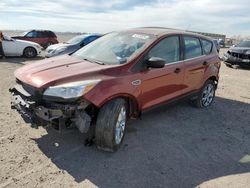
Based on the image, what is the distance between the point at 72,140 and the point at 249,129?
3.47m

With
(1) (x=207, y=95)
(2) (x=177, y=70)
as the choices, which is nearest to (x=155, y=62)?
(2) (x=177, y=70)

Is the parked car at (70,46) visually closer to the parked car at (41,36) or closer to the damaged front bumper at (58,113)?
the parked car at (41,36)

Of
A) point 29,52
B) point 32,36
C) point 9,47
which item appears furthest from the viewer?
point 32,36

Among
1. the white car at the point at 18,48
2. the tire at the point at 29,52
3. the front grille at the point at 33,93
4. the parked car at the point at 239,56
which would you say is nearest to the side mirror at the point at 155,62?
the front grille at the point at 33,93

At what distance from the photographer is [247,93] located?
9.40 m

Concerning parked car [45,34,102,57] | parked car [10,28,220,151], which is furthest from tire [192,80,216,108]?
parked car [45,34,102,57]

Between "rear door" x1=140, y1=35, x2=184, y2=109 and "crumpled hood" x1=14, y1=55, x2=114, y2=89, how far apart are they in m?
0.81

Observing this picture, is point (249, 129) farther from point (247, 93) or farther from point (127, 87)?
point (247, 93)

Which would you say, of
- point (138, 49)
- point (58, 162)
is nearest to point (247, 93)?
point (138, 49)

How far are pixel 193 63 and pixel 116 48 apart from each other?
1.84 m

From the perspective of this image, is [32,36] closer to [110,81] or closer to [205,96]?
[205,96]

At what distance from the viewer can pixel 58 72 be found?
453 cm

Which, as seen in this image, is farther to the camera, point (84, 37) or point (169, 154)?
point (84, 37)

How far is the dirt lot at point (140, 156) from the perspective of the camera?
3912mm
